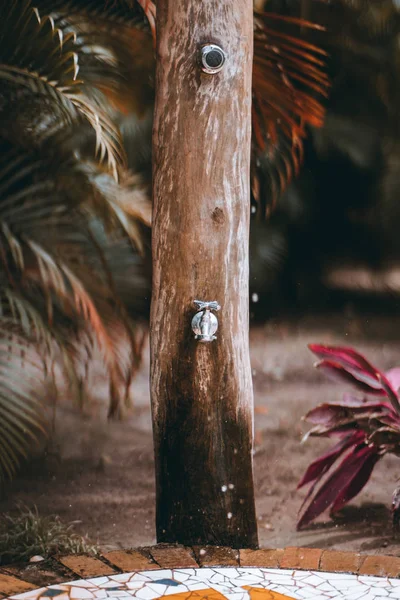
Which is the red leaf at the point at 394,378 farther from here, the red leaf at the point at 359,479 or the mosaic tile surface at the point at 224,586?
the mosaic tile surface at the point at 224,586

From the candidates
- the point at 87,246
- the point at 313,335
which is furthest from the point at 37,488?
the point at 313,335

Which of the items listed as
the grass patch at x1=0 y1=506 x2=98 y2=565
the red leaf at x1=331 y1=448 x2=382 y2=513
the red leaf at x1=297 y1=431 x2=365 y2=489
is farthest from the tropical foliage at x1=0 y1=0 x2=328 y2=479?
the red leaf at x1=331 y1=448 x2=382 y2=513

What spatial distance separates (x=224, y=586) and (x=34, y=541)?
109 centimetres

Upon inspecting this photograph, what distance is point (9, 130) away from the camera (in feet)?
12.6

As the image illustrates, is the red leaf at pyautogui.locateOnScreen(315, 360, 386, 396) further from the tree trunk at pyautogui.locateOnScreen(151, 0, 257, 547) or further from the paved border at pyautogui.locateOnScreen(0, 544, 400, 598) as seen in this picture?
the paved border at pyautogui.locateOnScreen(0, 544, 400, 598)

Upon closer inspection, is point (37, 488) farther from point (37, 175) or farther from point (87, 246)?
point (37, 175)

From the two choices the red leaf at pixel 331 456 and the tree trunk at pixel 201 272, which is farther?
the red leaf at pixel 331 456

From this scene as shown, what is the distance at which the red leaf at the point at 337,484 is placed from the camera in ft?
11.5

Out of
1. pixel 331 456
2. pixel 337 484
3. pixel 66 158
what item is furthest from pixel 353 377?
pixel 66 158

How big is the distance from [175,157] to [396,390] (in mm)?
1539

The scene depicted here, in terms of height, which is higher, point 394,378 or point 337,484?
point 394,378

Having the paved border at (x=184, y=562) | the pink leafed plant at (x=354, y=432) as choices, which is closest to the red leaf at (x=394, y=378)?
the pink leafed plant at (x=354, y=432)

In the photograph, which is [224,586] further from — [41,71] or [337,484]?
[41,71]

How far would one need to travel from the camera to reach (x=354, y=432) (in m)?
3.57
